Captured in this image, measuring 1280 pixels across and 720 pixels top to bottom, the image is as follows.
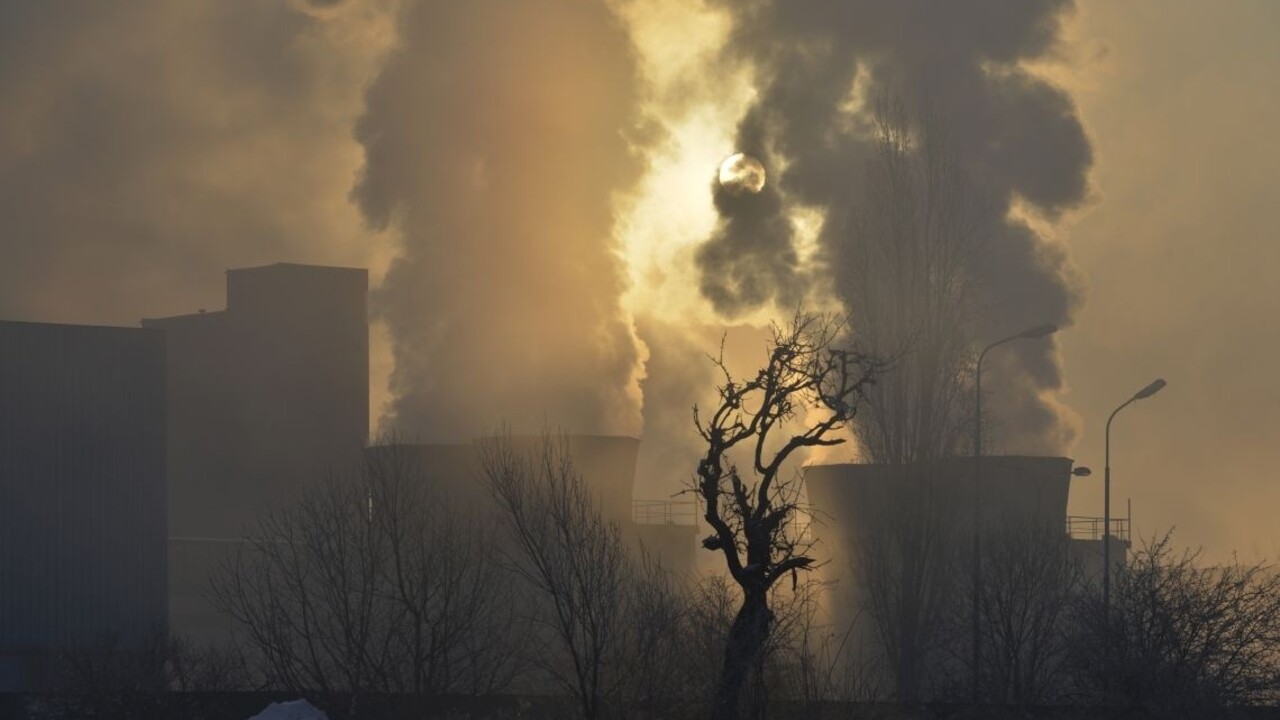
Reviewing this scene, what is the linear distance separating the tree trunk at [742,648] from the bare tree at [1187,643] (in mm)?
5996

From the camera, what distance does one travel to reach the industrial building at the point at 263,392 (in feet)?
198

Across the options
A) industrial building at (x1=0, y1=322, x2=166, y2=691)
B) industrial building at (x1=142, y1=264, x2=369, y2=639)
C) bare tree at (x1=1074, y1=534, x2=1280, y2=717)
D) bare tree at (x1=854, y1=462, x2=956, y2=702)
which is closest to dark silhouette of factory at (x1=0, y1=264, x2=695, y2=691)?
industrial building at (x1=0, y1=322, x2=166, y2=691)

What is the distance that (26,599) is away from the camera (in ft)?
108

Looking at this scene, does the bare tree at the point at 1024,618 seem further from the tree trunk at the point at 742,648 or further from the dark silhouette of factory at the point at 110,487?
the tree trunk at the point at 742,648

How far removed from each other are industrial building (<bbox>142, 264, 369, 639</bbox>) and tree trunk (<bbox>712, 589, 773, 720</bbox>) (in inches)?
1797

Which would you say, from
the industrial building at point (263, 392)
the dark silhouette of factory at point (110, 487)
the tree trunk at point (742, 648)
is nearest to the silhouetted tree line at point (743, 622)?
the tree trunk at point (742, 648)

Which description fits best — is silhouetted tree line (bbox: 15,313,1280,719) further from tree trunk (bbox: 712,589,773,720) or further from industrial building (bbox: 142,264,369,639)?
industrial building (bbox: 142,264,369,639)

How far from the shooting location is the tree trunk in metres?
14.9

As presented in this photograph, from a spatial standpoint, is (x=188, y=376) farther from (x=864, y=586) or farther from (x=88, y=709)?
(x=88, y=709)

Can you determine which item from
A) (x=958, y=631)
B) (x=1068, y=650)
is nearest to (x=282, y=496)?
(x=958, y=631)

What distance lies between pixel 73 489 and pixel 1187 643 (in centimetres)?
2304

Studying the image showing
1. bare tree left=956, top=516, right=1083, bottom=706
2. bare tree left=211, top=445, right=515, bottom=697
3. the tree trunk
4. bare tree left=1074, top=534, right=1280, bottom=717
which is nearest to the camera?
the tree trunk

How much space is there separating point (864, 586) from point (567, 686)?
531 inches

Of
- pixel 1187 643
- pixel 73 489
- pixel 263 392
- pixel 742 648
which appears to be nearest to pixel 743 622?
pixel 742 648
